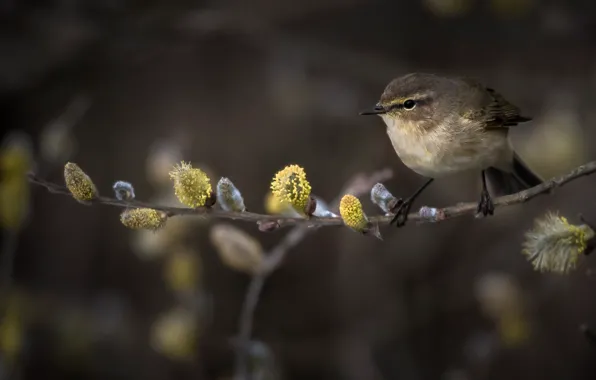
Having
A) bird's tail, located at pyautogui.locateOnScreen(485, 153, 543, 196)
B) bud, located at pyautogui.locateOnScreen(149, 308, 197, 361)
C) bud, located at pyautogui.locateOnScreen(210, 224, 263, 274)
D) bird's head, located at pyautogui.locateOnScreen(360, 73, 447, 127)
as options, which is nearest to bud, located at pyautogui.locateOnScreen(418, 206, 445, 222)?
bird's head, located at pyautogui.locateOnScreen(360, 73, 447, 127)

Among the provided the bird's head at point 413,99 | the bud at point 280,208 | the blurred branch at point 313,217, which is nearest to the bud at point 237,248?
the bud at point 280,208

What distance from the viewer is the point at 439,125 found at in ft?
4.22

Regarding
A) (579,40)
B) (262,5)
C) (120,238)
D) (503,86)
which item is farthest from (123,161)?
(579,40)

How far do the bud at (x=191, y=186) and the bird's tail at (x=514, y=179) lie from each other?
2.42ft

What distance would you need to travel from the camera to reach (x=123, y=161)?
2.83 m

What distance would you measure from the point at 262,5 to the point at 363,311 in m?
1.22

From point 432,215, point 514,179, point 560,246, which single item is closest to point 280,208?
point 432,215

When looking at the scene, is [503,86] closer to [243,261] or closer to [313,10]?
[313,10]

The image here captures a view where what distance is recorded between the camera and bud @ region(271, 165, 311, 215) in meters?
1.03

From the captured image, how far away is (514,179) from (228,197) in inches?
28.2

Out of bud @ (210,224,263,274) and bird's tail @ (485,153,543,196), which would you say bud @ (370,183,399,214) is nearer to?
bud @ (210,224,263,274)

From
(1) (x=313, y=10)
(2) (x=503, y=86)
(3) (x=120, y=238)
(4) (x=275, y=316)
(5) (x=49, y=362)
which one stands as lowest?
(5) (x=49, y=362)

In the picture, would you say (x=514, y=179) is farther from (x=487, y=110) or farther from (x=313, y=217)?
(x=313, y=217)

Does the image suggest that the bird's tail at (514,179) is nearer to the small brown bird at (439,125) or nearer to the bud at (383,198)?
the small brown bird at (439,125)
